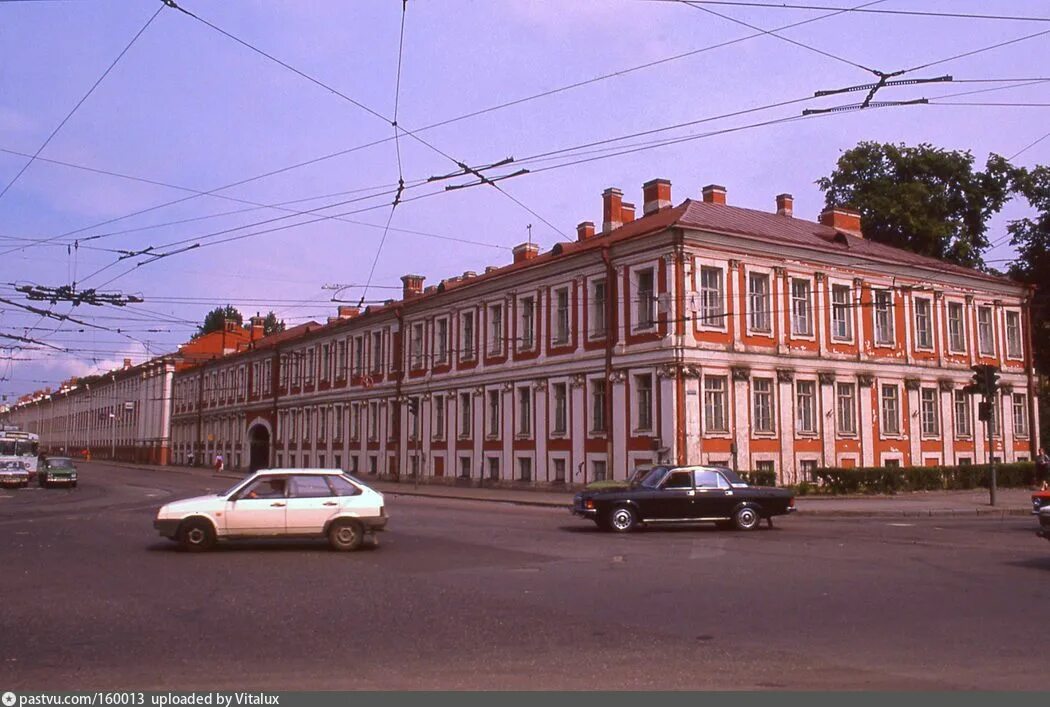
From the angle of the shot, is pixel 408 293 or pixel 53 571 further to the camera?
pixel 408 293

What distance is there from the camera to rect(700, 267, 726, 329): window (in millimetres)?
36594

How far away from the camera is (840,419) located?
132 ft

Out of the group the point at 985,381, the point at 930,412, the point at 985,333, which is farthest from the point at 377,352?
the point at 985,381

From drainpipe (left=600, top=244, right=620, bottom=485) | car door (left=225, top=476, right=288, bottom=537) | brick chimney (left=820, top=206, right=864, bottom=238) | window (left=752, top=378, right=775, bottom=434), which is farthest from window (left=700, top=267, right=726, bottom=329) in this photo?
car door (left=225, top=476, right=288, bottom=537)

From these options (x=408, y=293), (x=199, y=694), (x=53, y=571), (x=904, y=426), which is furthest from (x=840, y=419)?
(x=199, y=694)

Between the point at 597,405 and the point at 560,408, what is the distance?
265 cm

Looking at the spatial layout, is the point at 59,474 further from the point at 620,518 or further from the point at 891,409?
the point at 891,409

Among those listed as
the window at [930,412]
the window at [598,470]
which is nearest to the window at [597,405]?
the window at [598,470]

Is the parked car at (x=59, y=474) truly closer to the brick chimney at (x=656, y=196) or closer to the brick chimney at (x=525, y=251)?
the brick chimney at (x=525, y=251)

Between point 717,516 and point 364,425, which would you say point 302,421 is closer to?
point 364,425

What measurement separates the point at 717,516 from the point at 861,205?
1465 inches

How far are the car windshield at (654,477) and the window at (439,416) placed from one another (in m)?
28.6

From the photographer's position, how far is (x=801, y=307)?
39.9m

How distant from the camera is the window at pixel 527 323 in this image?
4375 cm
